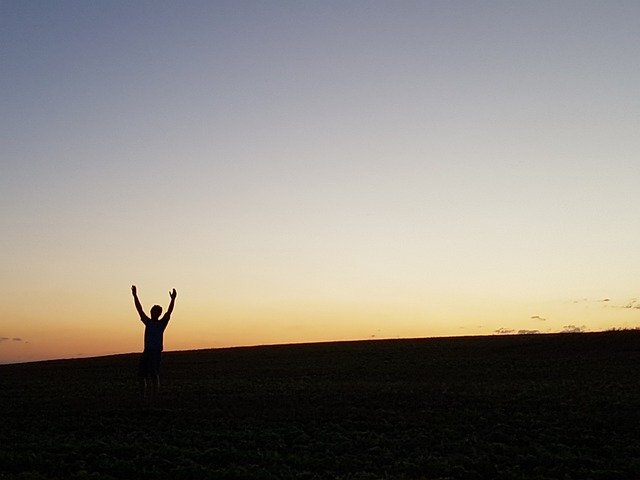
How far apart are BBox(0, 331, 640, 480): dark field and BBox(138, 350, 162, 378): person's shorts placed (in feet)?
3.59

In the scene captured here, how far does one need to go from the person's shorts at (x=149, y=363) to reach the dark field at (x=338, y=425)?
110 cm

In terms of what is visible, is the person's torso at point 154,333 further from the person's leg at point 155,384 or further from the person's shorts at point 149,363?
the person's leg at point 155,384

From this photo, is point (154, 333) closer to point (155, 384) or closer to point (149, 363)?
point (149, 363)

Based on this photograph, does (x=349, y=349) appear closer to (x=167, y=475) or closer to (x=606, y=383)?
(x=606, y=383)

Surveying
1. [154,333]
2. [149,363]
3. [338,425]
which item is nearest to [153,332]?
[154,333]

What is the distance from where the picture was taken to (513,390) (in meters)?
25.0

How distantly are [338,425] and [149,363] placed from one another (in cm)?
623

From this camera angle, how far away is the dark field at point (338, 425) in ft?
45.8

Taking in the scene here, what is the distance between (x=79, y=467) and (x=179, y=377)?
69.4 ft

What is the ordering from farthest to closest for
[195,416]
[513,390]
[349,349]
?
[349,349] → [513,390] → [195,416]

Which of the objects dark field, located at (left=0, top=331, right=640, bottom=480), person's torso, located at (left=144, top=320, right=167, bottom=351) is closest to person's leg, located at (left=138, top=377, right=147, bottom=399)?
dark field, located at (left=0, top=331, right=640, bottom=480)

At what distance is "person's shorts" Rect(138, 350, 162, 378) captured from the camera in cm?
2094

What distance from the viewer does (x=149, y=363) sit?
2109cm

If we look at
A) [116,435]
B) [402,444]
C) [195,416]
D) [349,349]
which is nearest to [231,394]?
[195,416]
